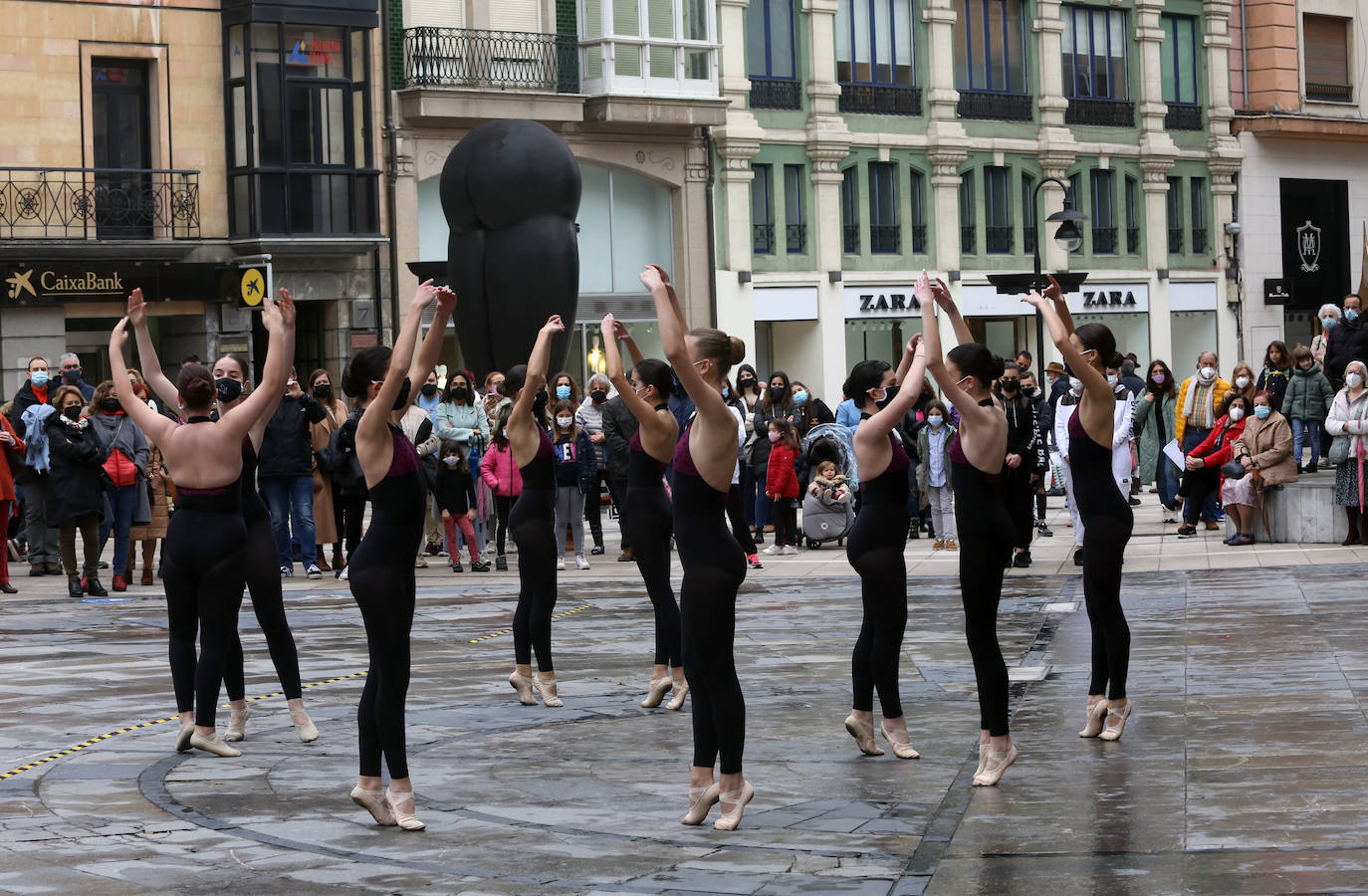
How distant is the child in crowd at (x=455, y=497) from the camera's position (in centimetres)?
2041

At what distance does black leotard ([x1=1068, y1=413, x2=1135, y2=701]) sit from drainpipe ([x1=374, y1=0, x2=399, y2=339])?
87.7 feet

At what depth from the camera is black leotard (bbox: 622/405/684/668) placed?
35.5ft

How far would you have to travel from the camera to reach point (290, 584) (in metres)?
19.6

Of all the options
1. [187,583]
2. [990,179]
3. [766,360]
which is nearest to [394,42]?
[766,360]

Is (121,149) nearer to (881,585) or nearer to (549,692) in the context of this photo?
(549,692)

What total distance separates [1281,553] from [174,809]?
518 inches

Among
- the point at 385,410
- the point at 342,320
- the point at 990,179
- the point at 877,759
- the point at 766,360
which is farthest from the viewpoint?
the point at 990,179

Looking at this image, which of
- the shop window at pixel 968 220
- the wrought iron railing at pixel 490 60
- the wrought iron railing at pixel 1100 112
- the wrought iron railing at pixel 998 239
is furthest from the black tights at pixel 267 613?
the wrought iron railing at pixel 1100 112

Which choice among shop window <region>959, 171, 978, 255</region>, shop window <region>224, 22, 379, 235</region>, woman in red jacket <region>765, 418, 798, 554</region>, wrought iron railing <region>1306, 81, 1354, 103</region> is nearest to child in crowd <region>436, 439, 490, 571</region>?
woman in red jacket <region>765, 418, 798, 554</region>

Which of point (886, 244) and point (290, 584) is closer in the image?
point (290, 584)

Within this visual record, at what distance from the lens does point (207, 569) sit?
32.4ft

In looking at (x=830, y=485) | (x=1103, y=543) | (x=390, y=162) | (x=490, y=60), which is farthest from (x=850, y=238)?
(x=1103, y=543)

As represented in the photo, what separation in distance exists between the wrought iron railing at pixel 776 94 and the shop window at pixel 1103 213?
8395 millimetres

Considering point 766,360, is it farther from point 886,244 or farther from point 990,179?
point 990,179
